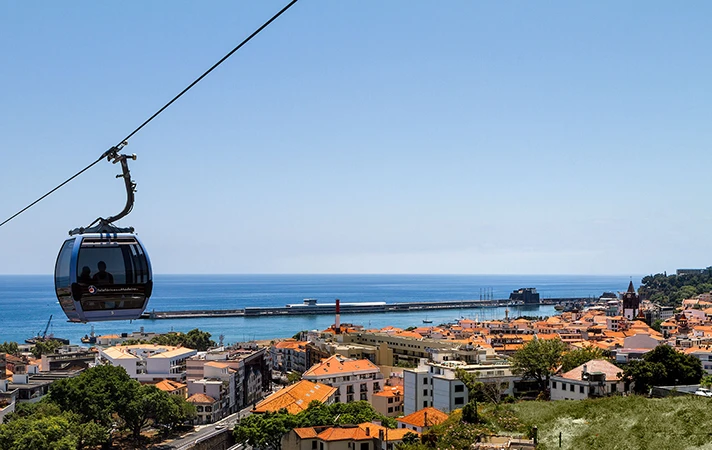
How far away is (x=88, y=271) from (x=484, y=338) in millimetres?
37843

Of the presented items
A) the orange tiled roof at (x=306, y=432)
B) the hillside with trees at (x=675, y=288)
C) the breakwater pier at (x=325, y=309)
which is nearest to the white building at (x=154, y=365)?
the orange tiled roof at (x=306, y=432)

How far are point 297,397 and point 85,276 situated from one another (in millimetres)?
16978

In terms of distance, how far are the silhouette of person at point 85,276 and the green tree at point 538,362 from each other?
17.7m

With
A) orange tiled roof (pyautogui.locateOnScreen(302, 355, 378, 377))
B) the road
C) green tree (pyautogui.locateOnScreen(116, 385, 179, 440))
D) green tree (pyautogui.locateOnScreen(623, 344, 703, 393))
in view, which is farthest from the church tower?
green tree (pyautogui.locateOnScreen(116, 385, 179, 440))

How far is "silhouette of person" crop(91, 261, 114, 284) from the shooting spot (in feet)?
19.4

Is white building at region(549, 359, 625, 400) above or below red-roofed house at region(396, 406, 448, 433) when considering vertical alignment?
above

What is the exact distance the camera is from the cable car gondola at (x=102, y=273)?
580 cm

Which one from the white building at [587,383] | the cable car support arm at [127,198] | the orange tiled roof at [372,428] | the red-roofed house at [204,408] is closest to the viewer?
the cable car support arm at [127,198]

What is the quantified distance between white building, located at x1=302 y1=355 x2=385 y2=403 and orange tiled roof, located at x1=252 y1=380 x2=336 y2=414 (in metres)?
1.10

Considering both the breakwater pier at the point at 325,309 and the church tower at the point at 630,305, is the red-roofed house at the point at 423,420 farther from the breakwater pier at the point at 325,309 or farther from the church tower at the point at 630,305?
the breakwater pier at the point at 325,309

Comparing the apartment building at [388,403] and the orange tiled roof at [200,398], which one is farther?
the orange tiled roof at [200,398]

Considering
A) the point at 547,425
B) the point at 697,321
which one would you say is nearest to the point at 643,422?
the point at 547,425

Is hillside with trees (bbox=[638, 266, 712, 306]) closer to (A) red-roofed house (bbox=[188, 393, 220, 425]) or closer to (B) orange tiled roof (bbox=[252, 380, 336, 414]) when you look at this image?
(B) orange tiled roof (bbox=[252, 380, 336, 414])

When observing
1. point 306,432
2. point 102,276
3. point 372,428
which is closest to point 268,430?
point 306,432
